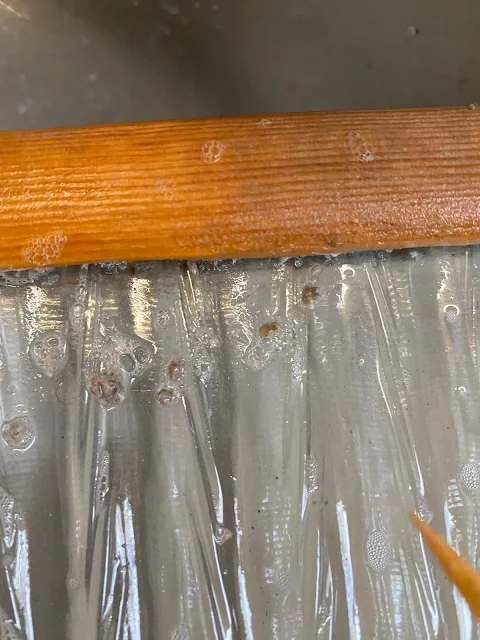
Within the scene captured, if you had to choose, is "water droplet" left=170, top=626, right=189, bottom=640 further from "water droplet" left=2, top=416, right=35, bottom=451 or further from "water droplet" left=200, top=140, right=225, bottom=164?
"water droplet" left=200, top=140, right=225, bottom=164

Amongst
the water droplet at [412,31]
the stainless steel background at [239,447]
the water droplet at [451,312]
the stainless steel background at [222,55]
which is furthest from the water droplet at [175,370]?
the water droplet at [412,31]

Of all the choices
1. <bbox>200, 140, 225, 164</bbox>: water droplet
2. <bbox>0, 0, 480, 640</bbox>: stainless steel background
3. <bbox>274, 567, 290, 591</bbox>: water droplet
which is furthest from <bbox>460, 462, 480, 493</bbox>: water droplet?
<bbox>200, 140, 225, 164</bbox>: water droplet

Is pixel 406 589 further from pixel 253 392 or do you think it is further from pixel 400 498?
pixel 253 392

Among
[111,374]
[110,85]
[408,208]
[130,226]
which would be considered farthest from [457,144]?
[110,85]

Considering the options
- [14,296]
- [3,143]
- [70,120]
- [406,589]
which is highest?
[70,120]

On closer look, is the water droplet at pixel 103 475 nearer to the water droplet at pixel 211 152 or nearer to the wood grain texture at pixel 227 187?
the wood grain texture at pixel 227 187

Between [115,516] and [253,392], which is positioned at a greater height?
[253,392]
